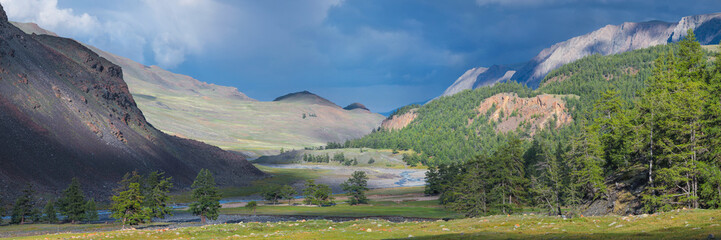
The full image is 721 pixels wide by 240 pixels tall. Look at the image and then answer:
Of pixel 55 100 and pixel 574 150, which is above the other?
pixel 55 100

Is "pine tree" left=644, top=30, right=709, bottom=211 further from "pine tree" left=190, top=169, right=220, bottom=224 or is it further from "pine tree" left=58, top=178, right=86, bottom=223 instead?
"pine tree" left=58, top=178, right=86, bottom=223

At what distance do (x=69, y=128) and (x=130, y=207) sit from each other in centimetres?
9267

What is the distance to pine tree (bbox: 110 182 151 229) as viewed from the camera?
215 ft

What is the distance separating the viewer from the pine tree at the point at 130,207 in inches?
2581

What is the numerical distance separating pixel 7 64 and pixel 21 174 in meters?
49.9

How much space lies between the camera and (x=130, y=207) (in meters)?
67.7

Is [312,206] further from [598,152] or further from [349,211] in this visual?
[598,152]

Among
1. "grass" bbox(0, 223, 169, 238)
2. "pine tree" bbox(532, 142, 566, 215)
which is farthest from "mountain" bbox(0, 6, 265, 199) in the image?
"pine tree" bbox(532, 142, 566, 215)

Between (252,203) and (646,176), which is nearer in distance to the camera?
(646,176)

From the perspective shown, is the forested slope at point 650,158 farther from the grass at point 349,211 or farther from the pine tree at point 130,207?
the pine tree at point 130,207

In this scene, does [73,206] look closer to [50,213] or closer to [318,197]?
[50,213]

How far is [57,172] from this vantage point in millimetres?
121062

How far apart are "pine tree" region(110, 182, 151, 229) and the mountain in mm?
53508

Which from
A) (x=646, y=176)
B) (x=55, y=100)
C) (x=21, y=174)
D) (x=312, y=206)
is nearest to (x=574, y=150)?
(x=646, y=176)
